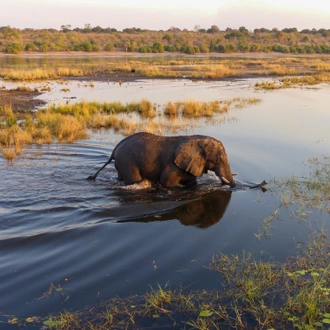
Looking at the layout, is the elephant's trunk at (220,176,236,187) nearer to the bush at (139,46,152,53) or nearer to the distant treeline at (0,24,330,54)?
the distant treeline at (0,24,330,54)

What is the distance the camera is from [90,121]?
55.4 ft

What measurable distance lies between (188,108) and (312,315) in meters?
15.3

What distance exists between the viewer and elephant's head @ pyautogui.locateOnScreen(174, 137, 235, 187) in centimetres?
887

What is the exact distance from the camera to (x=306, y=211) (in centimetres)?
809

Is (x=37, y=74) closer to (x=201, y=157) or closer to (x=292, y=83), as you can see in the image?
(x=292, y=83)

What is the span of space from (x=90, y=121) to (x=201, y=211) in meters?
9.71

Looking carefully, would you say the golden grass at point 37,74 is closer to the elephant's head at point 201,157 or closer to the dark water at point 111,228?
the dark water at point 111,228

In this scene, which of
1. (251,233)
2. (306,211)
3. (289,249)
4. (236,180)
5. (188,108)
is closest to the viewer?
(289,249)

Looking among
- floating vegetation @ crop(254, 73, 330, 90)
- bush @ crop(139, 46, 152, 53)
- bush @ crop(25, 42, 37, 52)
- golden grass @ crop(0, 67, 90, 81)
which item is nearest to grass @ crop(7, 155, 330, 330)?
floating vegetation @ crop(254, 73, 330, 90)

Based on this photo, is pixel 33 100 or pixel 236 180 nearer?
pixel 236 180

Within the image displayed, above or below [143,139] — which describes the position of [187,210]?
below

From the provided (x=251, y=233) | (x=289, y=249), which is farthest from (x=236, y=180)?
(x=289, y=249)

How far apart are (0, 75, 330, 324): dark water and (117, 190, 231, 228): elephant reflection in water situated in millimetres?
19

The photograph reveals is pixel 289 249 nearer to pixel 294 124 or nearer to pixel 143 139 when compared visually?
pixel 143 139
